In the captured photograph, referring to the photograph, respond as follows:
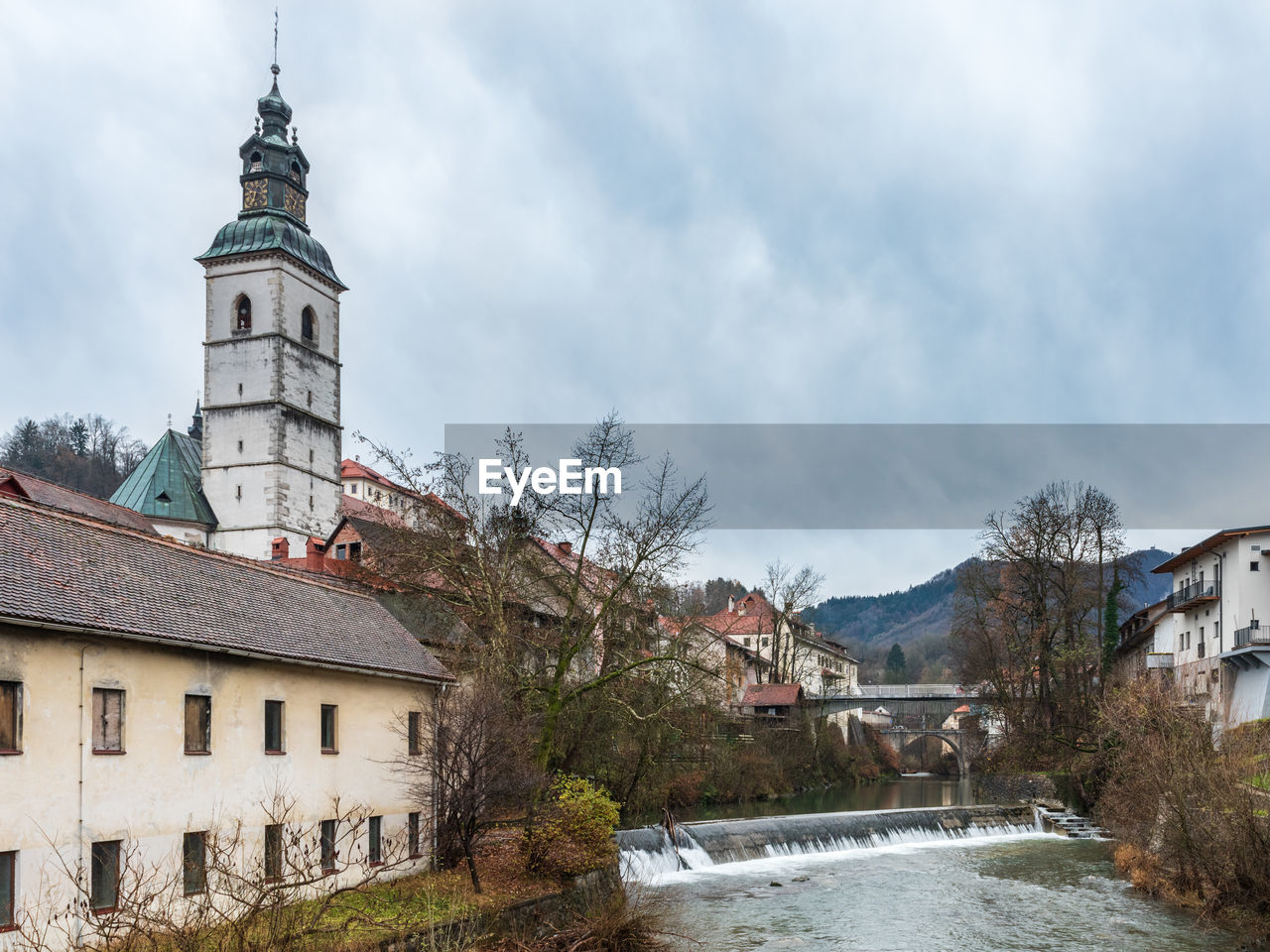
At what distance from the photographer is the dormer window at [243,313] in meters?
66.4

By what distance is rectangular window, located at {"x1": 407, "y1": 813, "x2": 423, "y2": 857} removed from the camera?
24.0 meters

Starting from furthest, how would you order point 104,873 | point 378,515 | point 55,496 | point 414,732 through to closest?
point 378,515
point 55,496
point 414,732
point 104,873

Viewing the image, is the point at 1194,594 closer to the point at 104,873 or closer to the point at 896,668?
the point at 104,873

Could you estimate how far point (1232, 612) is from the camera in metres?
48.2

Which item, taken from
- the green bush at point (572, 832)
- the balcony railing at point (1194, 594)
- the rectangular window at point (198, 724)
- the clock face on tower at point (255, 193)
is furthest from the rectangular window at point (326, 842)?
the clock face on tower at point (255, 193)

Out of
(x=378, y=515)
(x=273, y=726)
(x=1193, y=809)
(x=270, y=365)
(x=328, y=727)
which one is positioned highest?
(x=270, y=365)

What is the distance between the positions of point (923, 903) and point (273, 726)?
1609cm

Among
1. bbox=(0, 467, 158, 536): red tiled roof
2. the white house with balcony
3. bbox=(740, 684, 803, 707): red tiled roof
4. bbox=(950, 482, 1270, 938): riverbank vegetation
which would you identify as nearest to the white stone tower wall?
bbox=(0, 467, 158, 536): red tiled roof

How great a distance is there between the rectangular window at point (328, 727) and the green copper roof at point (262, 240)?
160 feet

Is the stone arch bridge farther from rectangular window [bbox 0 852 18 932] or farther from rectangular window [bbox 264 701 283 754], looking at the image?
rectangular window [bbox 0 852 18 932]

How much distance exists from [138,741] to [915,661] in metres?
160

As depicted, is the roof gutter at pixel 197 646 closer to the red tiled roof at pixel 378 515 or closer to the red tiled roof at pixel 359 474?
the red tiled roof at pixel 378 515

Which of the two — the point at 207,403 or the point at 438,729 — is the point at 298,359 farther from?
the point at 438,729

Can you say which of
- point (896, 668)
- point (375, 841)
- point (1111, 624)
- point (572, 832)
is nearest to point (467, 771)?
point (375, 841)
